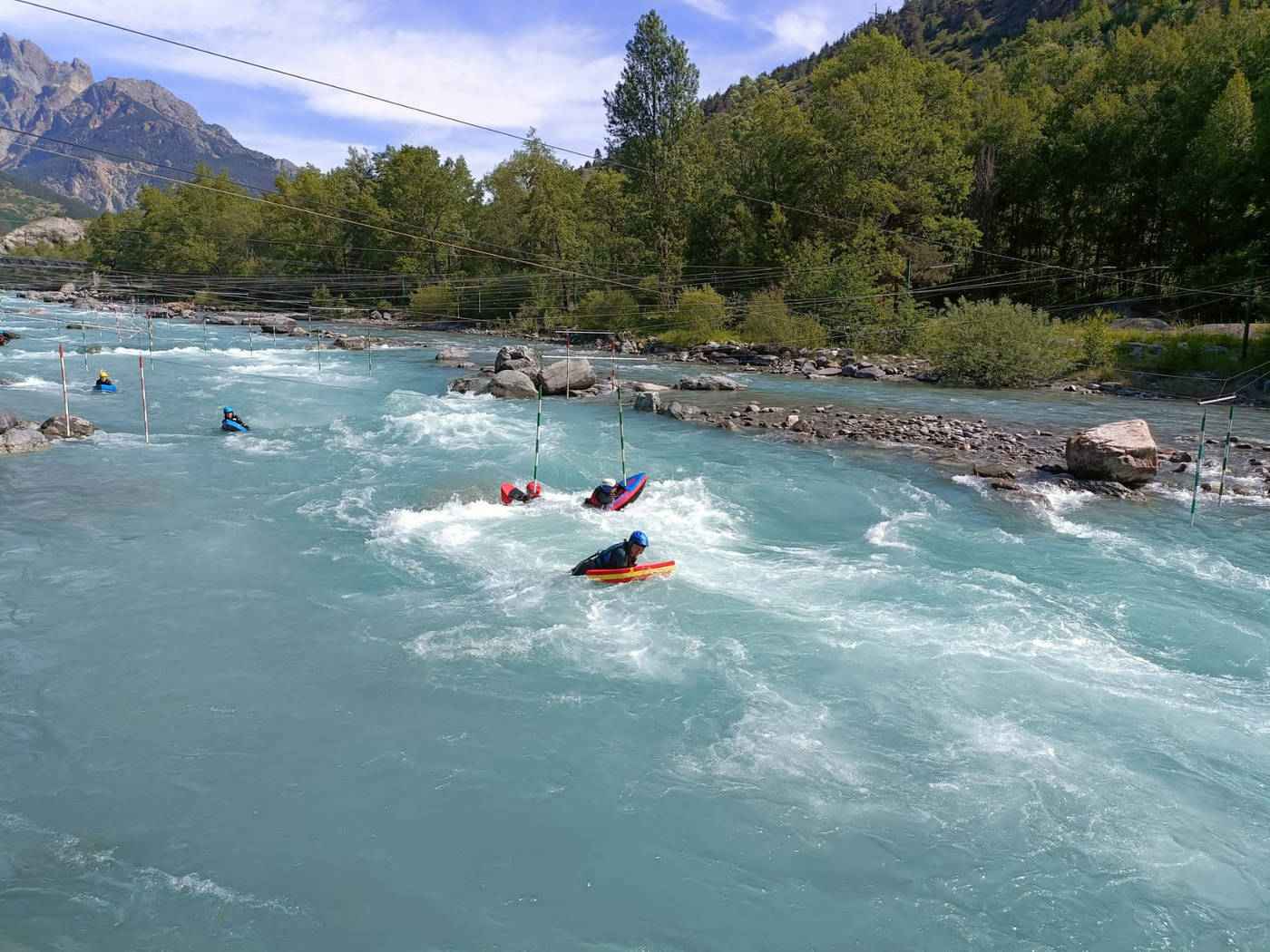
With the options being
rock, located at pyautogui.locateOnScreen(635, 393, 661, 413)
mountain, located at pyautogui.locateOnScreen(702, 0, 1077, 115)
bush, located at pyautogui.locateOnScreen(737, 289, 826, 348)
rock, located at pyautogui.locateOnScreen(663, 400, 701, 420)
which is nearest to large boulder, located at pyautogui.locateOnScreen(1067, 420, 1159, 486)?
rock, located at pyautogui.locateOnScreen(663, 400, 701, 420)

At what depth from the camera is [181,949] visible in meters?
6.06

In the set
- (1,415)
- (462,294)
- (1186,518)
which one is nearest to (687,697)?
(1186,518)

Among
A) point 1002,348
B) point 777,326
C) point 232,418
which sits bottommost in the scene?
point 232,418

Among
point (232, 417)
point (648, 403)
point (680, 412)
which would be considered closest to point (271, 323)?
point (232, 417)

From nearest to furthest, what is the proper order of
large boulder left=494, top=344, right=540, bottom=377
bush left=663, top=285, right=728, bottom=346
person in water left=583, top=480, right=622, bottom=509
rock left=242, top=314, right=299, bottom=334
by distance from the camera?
person in water left=583, top=480, right=622, bottom=509 < large boulder left=494, top=344, right=540, bottom=377 < bush left=663, top=285, right=728, bottom=346 < rock left=242, top=314, right=299, bottom=334

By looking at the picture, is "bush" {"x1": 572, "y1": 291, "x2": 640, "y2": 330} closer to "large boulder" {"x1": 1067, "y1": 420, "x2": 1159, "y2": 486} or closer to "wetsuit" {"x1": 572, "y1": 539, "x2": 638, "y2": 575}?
"large boulder" {"x1": 1067, "y1": 420, "x2": 1159, "y2": 486}

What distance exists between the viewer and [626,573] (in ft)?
41.9

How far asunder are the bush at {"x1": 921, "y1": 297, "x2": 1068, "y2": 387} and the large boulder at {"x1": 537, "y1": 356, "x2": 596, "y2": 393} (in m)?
15.1

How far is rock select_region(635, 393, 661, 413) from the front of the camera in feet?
91.0

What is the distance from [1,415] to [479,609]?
709 inches

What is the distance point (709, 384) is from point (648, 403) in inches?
208

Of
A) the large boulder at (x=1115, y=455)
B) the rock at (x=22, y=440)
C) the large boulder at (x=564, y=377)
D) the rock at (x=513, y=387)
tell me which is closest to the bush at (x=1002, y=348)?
the large boulder at (x=1115, y=455)

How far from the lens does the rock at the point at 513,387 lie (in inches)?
1191

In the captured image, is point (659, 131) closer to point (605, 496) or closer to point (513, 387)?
point (513, 387)
